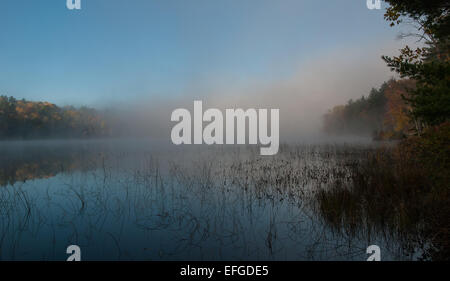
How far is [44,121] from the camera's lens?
8775 cm

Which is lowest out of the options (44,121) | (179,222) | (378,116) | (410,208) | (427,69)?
(179,222)

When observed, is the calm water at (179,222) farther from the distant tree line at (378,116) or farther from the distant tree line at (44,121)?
the distant tree line at (44,121)

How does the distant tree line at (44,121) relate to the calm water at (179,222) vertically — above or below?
above

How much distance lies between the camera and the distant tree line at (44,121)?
77250 mm

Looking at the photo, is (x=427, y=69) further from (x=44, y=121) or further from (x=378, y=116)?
(x=44, y=121)

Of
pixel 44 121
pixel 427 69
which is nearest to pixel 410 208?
pixel 427 69

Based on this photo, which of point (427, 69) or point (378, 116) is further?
point (378, 116)

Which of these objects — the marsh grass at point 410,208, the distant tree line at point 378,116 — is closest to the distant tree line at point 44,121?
the marsh grass at point 410,208

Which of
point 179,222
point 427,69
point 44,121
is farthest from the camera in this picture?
point 44,121
